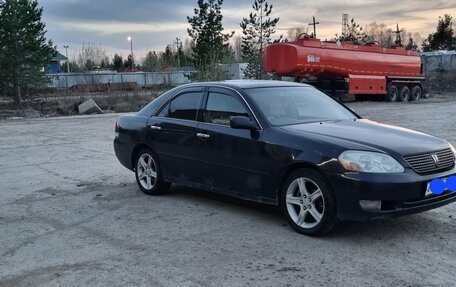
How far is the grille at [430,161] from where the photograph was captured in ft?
15.8

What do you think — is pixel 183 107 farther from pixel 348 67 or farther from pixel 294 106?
pixel 348 67

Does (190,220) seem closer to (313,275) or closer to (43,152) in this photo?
(313,275)

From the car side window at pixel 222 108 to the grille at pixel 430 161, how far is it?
1906 millimetres

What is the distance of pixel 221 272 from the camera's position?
422 centimetres

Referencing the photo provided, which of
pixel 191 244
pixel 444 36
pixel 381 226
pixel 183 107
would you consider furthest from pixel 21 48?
pixel 444 36

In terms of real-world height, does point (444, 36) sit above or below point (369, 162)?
above

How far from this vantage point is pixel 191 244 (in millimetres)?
4965

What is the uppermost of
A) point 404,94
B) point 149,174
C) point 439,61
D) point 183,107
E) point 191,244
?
point 439,61

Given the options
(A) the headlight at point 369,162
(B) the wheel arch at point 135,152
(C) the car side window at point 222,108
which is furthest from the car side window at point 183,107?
(A) the headlight at point 369,162

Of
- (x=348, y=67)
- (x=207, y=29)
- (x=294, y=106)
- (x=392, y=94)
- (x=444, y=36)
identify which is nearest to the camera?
(x=294, y=106)

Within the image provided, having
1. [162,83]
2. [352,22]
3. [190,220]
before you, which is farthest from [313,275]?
[352,22]

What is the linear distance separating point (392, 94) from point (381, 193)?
27533 mm

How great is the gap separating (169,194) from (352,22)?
2244 inches

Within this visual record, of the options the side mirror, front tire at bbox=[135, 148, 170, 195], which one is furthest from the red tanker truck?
the side mirror
